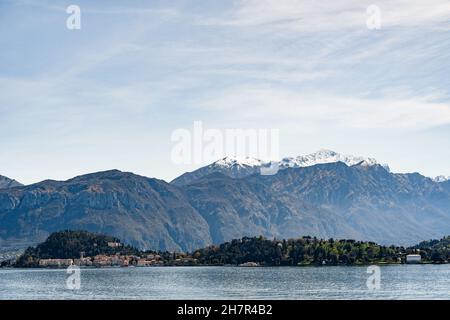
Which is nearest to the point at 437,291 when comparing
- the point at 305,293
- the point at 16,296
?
the point at 305,293
